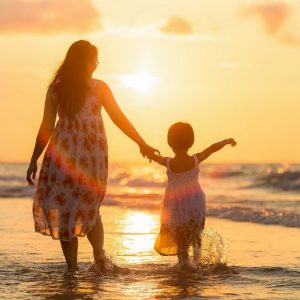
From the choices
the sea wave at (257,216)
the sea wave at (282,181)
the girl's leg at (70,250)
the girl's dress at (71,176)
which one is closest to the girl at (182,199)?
the girl's dress at (71,176)

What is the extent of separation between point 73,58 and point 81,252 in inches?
118

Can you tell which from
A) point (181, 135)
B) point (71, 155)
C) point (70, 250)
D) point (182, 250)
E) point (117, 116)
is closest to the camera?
point (71, 155)

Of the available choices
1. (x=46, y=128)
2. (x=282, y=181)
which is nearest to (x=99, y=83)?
(x=46, y=128)

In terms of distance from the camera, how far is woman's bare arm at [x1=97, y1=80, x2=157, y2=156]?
21.6ft

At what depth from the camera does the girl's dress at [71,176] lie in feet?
20.9

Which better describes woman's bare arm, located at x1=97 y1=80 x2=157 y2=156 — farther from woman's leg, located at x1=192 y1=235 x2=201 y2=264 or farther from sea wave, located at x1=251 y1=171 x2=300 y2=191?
sea wave, located at x1=251 y1=171 x2=300 y2=191

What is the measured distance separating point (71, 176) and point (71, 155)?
0.62ft

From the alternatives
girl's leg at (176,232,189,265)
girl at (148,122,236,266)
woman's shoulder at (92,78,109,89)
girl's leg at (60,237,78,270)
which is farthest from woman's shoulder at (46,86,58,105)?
girl's leg at (176,232,189,265)

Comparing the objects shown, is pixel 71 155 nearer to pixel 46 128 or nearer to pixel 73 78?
pixel 46 128

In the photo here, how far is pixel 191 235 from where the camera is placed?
23.1 ft

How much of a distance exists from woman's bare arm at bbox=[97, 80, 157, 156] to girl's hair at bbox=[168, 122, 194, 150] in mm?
251

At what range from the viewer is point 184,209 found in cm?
707

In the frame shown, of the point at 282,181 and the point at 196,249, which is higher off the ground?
the point at 282,181

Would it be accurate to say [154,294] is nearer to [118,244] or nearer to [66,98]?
[66,98]
